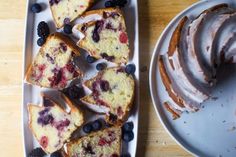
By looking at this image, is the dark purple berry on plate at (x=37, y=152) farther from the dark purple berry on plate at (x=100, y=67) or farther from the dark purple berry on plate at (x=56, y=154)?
the dark purple berry on plate at (x=100, y=67)

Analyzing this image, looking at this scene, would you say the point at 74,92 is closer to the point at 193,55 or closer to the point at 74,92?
the point at 74,92

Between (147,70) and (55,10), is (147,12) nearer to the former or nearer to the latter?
(147,70)

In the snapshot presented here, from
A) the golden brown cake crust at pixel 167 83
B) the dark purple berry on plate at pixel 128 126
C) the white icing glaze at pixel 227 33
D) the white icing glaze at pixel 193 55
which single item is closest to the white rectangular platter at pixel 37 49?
the dark purple berry on plate at pixel 128 126

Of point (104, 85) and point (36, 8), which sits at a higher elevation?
point (36, 8)

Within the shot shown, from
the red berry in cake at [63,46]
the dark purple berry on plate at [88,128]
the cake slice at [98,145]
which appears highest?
the red berry in cake at [63,46]

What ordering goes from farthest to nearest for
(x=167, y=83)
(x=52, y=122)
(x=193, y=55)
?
(x=52, y=122) < (x=167, y=83) < (x=193, y=55)

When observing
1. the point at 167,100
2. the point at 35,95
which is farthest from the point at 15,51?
the point at 167,100

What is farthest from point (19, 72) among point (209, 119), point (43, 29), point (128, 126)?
point (209, 119)
